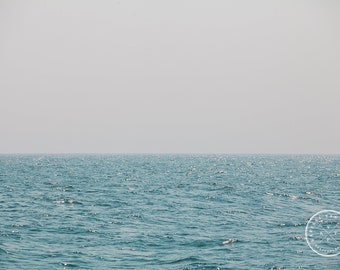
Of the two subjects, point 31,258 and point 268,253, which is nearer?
point 31,258

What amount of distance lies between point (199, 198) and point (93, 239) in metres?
22.7

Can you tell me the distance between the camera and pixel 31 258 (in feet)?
73.5

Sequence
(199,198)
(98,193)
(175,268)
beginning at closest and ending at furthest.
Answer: (175,268), (199,198), (98,193)

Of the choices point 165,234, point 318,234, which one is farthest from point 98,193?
point 318,234

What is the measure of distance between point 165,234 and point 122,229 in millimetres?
3374

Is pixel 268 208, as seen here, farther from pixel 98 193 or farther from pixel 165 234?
pixel 98 193

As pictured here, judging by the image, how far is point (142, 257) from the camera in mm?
23047

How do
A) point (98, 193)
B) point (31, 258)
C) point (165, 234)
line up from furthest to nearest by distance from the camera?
point (98, 193)
point (165, 234)
point (31, 258)

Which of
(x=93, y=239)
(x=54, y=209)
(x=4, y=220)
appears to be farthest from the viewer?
(x=54, y=209)

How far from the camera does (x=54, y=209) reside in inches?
1513

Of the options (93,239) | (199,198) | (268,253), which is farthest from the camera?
(199,198)

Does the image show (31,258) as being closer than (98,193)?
Yes

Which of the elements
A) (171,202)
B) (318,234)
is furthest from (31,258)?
(171,202)

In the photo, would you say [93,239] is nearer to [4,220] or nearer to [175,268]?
[175,268]
